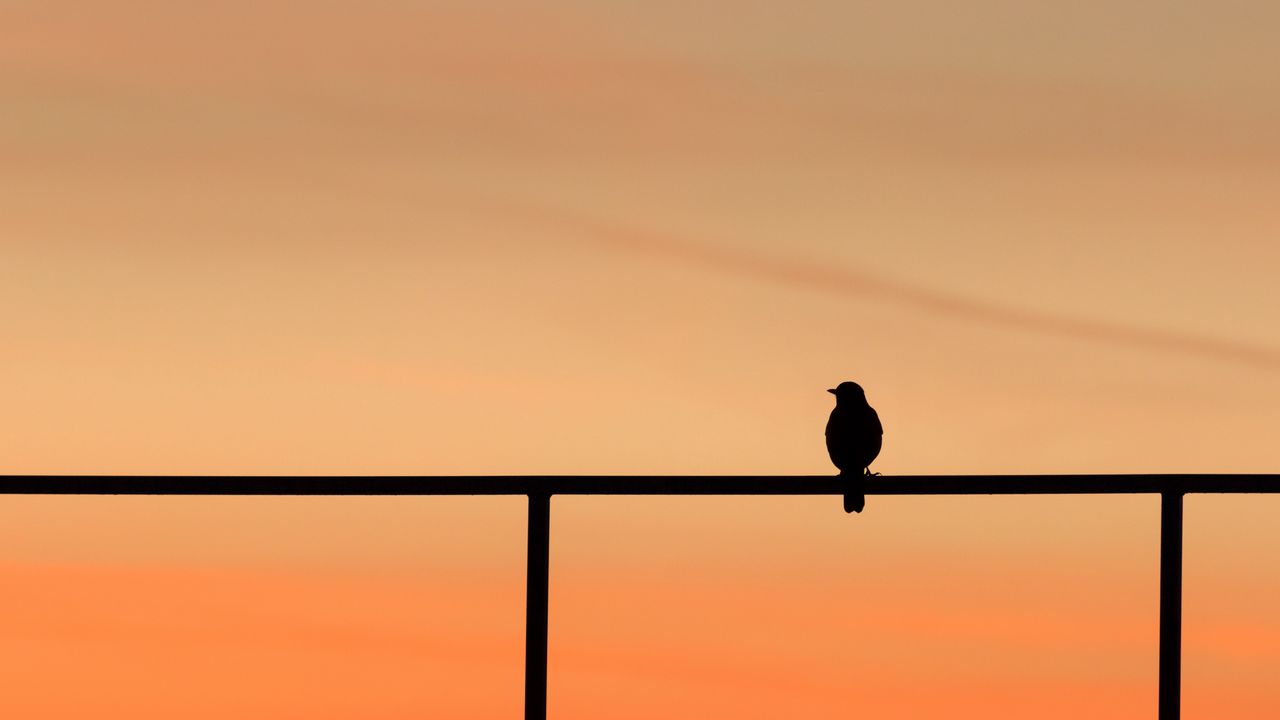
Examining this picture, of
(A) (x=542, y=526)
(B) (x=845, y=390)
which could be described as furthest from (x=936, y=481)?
(B) (x=845, y=390)

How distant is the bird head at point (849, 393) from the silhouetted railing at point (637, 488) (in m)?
6.73

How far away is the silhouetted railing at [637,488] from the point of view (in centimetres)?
311

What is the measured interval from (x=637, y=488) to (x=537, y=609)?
0.29 meters

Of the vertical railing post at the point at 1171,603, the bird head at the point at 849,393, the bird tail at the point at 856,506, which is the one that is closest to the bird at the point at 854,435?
the bird head at the point at 849,393

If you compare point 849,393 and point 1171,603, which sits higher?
point 849,393

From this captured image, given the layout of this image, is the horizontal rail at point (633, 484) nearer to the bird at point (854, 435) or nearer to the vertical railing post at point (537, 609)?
the vertical railing post at point (537, 609)

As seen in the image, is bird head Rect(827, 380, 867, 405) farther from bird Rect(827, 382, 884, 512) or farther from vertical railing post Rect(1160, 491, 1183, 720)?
vertical railing post Rect(1160, 491, 1183, 720)

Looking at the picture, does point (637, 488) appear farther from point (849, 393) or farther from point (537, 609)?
point (849, 393)

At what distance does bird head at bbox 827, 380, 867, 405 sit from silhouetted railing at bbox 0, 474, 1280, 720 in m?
6.73

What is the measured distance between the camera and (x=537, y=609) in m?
3.25

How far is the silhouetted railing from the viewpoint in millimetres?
3111

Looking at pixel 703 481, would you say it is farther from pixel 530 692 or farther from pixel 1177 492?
pixel 1177 492

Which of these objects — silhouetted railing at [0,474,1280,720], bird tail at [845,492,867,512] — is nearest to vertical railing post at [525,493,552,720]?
silhouetted railing at [0,474,1280,720]

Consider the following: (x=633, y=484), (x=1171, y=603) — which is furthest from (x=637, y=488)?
(x=1171, y=603)
